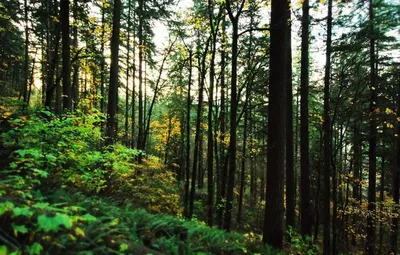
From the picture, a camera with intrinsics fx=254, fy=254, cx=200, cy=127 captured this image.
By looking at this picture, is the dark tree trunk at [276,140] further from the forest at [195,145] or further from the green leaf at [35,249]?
the green leaf at [35,249]

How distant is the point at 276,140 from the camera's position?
6.25 metres

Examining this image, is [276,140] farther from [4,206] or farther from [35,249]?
[4,206]

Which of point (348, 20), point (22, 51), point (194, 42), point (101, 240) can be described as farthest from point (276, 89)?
point (22, 51)

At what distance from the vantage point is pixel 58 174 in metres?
5.22

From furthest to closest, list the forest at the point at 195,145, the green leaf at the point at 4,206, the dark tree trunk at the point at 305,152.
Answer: the dark tree trunk at the point at 305,152
the forest at the point at 195,145
the green leaf at the point at 4,206

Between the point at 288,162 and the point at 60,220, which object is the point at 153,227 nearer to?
the point at 60,220

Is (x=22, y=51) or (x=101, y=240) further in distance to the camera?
(x=22, y=51)

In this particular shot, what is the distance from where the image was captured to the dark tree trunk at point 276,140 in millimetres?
6242

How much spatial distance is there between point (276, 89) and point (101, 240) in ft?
16.5

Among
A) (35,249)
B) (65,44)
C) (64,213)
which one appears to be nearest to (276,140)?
(64,213)

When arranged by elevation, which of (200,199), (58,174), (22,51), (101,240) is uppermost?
(22,51)

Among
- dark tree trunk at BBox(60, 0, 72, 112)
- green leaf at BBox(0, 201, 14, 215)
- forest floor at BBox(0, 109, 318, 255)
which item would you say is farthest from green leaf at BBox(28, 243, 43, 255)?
dark tree trunk at BBox(60, 0, 72, 112)

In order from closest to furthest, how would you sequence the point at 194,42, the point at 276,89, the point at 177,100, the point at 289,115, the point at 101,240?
the point at 101,240
the point at 276,89
the point at 289,115
the point at 194,42
the point at 177,100

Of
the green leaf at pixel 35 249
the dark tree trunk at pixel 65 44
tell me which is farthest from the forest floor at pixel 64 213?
the dark tree trunk at pixel 65 44
